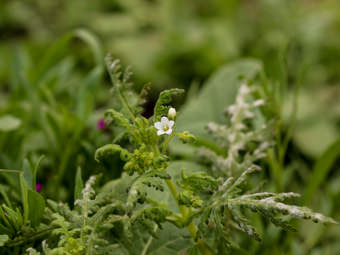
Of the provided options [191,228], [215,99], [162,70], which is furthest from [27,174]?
[162,70]

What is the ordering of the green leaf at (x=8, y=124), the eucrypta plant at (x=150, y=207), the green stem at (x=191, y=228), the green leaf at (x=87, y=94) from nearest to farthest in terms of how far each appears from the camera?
the eucrypta plant at (x=150, y=207)
the green stem at (x=191, y=228)
the green leaf at (x=8, y=124)
the green leaf at (x=87, y=94)

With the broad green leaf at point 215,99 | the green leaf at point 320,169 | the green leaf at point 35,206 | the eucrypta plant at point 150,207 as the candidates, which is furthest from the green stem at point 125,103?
the green leaf at point 320,169

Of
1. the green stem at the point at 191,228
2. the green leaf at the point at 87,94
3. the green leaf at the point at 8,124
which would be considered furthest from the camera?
the green leaf at the point at 87,94

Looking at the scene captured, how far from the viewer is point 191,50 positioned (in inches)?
109

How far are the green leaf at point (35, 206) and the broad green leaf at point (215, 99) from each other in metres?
0.60

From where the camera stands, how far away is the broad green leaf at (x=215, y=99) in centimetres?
159

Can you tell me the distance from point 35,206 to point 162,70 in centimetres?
194

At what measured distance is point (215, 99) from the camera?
1.70 m

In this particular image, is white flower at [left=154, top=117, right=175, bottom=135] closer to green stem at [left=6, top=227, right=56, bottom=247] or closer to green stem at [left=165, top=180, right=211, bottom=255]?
green stem at [left=165, top=180, right=211, bottom=255]

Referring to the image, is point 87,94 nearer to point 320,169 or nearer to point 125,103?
point 125,103

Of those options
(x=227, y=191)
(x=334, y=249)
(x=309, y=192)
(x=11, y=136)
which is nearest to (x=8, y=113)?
(x=11, y=136)

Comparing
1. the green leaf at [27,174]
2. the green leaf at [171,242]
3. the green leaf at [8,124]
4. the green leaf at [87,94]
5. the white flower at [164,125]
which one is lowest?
the green leaf at [171,242]

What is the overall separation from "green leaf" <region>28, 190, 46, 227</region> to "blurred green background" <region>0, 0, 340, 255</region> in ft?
0.61

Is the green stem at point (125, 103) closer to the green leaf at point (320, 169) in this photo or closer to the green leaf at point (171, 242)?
the green leaf at point (171, 242)
